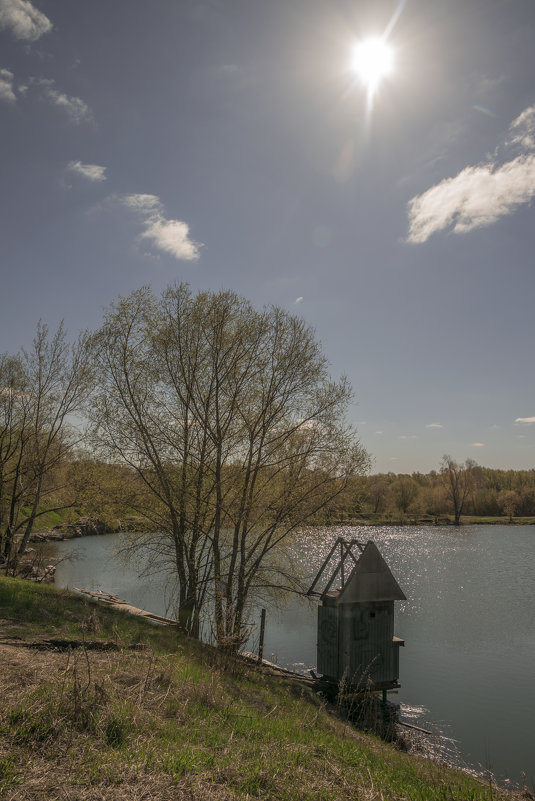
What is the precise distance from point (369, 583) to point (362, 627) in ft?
4.58

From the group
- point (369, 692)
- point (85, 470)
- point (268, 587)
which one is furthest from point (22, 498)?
point (369, 692)

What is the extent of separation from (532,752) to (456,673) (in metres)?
5.72

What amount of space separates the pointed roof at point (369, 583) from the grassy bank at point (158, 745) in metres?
6.53

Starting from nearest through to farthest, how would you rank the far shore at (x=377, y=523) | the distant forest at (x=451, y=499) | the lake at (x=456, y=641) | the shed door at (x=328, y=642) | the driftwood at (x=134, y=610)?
the lake at (x=456, y=641) → the shed door at (x=328, y=642) → the driftwood at (x=134, y=610) → the far shore at (x=377, y=523) → the distant forest at (x=451, y=499)

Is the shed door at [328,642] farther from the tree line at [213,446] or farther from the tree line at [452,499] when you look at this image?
the tree line at [452,499]

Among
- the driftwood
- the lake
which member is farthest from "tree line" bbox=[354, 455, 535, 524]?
the driftwood

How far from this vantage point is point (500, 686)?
58.9 ft

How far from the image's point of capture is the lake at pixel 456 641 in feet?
47.7

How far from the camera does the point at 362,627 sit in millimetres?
16203

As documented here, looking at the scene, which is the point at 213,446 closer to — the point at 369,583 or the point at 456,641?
the point at 369,583

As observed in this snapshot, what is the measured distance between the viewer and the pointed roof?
632 inches

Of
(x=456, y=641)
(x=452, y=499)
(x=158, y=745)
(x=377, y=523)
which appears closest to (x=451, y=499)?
(x=452, y=499)

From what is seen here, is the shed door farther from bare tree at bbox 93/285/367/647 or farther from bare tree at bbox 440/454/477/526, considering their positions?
bare tree at bbox 440/454/477/526

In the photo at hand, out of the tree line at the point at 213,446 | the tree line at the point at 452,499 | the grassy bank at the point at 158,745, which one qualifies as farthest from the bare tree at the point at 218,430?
the tree line at the point at 452,499
